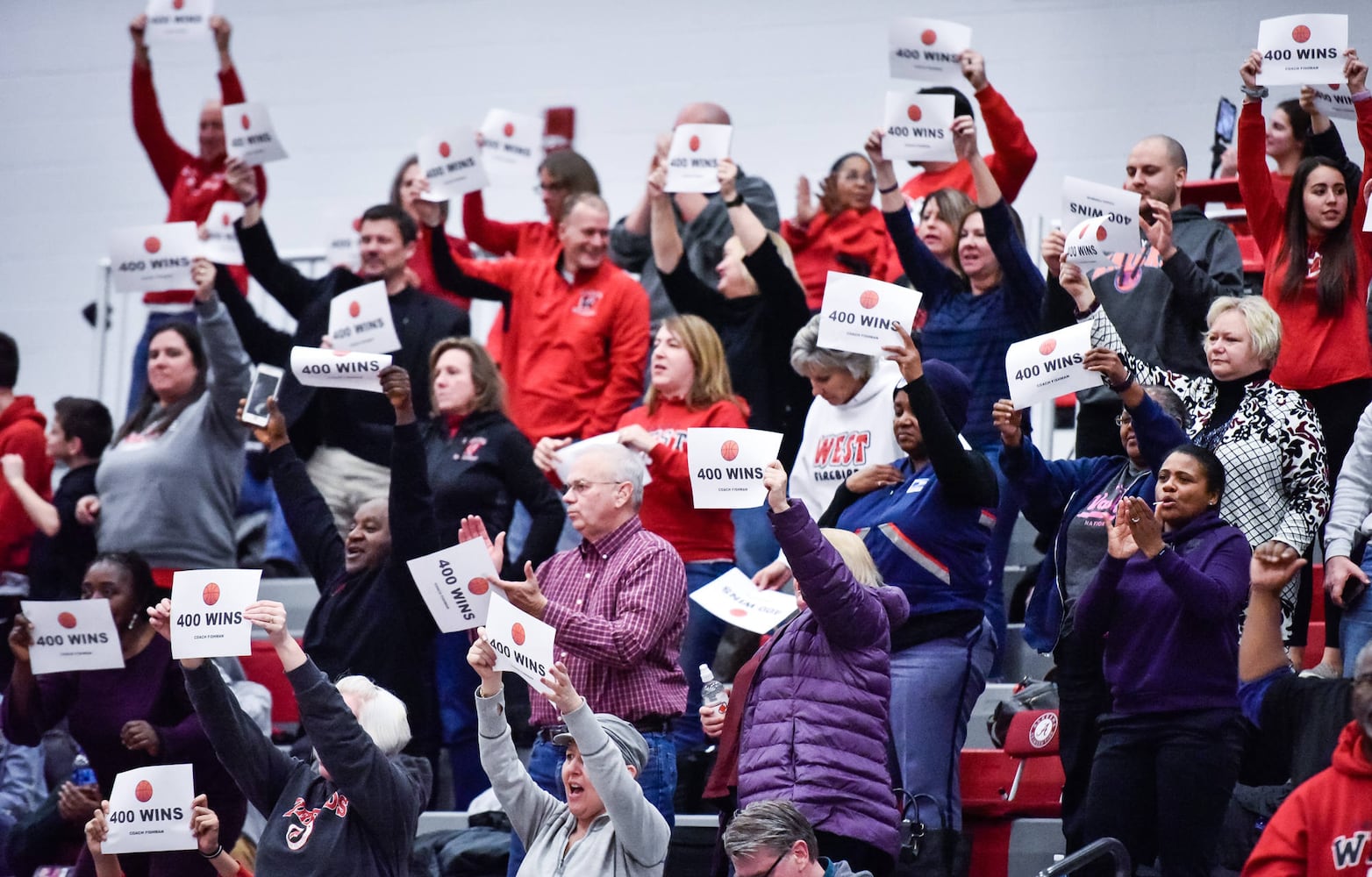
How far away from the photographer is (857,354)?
213 inches

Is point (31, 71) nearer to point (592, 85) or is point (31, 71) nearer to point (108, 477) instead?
point (592, 85)

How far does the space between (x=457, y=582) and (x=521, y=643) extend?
2.71 ft

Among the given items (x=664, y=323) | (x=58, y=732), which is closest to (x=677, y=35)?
(x=664, y=323)

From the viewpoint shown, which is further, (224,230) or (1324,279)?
(224,230)

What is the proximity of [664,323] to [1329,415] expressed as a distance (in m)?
2.00

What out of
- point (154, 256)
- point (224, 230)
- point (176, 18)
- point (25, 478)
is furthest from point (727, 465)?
point (176, 18)

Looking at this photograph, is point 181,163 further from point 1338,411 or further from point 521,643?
point 1338,411

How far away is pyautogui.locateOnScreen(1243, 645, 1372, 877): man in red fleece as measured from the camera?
126 inches

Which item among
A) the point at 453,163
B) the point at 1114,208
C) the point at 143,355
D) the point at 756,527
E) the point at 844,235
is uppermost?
the point at 453,163

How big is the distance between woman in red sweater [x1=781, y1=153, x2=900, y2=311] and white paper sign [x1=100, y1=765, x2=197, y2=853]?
10.5 ft

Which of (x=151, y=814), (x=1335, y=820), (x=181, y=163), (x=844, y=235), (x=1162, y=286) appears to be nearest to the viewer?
(x=1335, y=820)

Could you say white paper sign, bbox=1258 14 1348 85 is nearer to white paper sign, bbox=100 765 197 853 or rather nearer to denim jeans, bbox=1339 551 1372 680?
denim jeans, bbox=1339 551 1372 680

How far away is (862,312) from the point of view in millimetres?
4996

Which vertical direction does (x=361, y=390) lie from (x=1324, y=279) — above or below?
below
